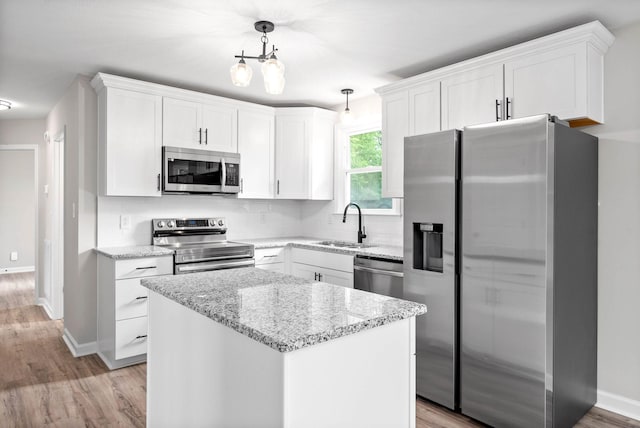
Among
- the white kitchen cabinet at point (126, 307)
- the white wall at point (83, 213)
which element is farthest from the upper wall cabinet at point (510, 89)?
the white wall at point (83, 213)

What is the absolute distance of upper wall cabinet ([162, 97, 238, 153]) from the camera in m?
3.80

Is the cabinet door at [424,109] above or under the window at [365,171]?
above

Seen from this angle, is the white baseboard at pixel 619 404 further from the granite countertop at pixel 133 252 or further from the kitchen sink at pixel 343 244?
the granite countertop at pixel 133 252

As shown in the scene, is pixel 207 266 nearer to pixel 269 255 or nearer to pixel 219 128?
pixel 269 255

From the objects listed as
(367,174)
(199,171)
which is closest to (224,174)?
(199,171)

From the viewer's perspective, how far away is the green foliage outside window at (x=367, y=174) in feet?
14.1

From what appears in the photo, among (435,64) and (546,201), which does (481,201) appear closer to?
(546,201)

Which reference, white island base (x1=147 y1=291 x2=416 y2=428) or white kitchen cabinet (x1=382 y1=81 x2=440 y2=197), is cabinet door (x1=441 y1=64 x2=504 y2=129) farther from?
white island base (x1=147 y1=291 x2=416 y2=428)

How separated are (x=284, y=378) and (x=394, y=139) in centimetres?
272

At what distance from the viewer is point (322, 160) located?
15.1ft

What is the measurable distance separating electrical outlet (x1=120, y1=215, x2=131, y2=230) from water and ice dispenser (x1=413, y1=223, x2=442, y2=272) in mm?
2558

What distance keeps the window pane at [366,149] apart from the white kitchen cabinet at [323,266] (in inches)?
43.8

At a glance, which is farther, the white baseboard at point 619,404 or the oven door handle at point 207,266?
the oven door handle at point 207,266

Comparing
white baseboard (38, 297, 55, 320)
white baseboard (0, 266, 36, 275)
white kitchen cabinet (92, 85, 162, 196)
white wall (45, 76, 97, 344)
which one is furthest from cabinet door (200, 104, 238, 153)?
white baseboard (0, 266, 36, 275)
